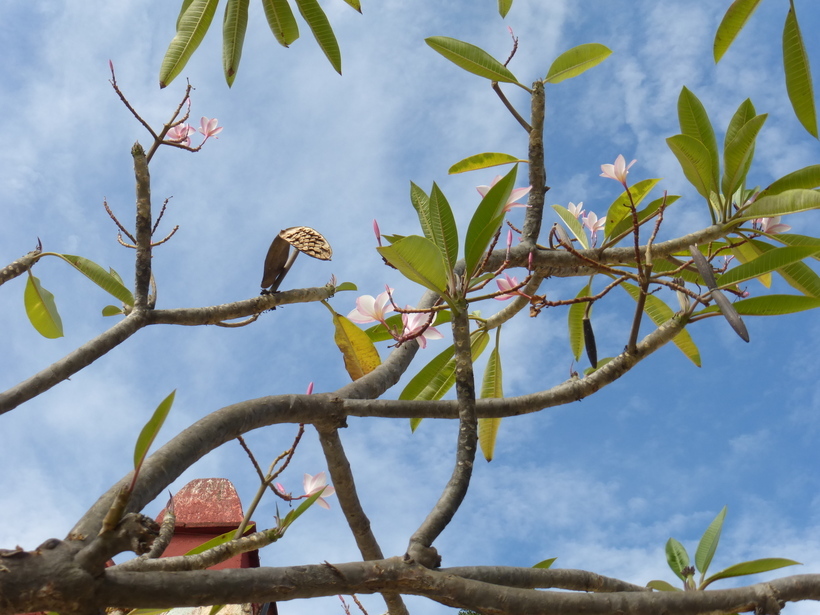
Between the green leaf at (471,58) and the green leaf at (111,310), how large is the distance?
5.03 ft

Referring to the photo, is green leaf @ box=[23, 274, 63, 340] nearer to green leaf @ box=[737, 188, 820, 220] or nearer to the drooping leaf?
the drooping leaf

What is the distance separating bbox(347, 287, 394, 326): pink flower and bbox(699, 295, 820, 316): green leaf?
751 millimetres

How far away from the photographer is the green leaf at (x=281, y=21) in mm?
2139

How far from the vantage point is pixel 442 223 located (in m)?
1.31

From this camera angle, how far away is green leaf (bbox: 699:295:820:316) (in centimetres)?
156

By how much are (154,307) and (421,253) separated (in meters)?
1.44

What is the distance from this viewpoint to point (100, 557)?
0.87 metres

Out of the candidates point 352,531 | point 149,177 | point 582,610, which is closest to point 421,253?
point 582,610

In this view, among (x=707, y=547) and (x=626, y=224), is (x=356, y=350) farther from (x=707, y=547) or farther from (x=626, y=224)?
(x=707, y=547)

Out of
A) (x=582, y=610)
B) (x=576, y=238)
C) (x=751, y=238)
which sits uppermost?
(x=576, y=238)

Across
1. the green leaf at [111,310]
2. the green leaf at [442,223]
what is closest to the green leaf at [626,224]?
the green leaf at [442,223]

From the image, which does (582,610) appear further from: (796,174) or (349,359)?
(796,174)

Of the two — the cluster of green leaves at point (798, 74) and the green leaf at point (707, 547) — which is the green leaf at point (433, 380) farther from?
the cluster of green leaves at point (798, 74)

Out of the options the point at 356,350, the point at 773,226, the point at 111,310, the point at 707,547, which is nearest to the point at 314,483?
the point at 356,350
